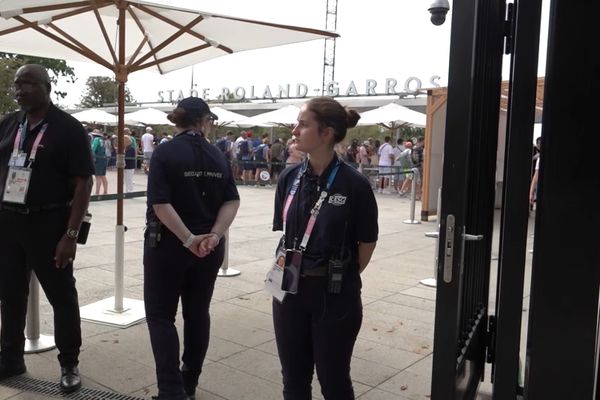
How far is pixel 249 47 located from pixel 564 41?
165 inches

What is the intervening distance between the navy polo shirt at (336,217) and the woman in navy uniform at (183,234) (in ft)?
2.80

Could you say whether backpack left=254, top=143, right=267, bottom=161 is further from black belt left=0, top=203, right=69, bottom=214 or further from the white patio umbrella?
black belt left=0, top=203, right=69, bottom=214

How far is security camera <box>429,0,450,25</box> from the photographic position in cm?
882

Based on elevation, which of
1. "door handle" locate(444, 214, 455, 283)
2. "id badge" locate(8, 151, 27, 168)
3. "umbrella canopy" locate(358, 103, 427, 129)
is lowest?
"door handle" locate(444, 214, 455, 283)

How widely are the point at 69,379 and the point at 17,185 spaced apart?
50.1 inches

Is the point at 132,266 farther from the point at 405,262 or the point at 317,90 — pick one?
the point at 317,90

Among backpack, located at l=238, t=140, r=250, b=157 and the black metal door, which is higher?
backpack, located at l=238, t=140, r=250, b=157

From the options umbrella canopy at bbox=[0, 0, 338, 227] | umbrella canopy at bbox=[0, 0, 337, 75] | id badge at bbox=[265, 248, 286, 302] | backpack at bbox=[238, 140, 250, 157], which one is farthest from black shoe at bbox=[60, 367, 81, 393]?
backpack at bbox=[238, 140, 250, 157]

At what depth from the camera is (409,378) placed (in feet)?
13.0

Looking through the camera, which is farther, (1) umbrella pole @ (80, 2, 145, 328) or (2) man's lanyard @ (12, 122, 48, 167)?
(1) umbrella pole @ (80, 2, 145, 328)

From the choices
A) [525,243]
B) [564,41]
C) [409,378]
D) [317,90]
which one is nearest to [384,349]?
[409,378]

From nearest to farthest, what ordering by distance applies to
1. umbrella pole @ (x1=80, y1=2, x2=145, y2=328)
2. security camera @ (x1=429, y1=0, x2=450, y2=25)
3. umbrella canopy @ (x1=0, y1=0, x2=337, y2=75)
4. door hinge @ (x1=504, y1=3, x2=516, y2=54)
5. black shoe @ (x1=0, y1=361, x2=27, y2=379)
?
1. door hinge @ (x1=504, y1=3, x2=516, y2=54)
2. black shoe @ (x1=0, y1=361, x2=27, y2=379)
3. umbrella canopy @ (x1=0, y1=0, x2=337, y2=75)
4. umbrella pole @ (x1=80, y1=2, x2=145, y2=328)
5. security camera @ (x1=429, y1=0, x2=450, y2=25)

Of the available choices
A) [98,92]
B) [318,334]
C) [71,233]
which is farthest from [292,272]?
[98,92]

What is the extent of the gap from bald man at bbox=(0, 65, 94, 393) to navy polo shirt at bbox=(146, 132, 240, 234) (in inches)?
24.2
